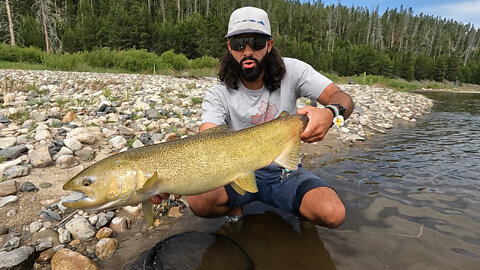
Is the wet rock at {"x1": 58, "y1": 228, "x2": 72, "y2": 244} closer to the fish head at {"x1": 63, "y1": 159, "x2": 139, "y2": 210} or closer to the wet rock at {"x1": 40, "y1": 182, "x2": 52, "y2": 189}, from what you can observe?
the wet rock at {"x1": 40, "y1": 182, "x2": 52, "y2": 189}

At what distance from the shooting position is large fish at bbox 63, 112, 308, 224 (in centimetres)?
187

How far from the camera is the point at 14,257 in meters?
2.38

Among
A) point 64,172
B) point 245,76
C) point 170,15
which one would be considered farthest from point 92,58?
point 170,15

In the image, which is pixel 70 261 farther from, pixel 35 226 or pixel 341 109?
pixel 341 109

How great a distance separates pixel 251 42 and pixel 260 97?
0.63 m

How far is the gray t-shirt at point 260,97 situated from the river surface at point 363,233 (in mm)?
1244

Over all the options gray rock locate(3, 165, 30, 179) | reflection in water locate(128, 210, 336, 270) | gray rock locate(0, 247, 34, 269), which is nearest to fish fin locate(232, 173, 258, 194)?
reflection in water locate(128, 210, 336, 270)

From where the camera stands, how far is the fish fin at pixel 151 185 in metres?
1.88

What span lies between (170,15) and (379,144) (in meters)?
68.6

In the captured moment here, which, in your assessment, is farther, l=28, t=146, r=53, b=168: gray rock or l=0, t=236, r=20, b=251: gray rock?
l=28, t=146, r=53, b=168: gray rock

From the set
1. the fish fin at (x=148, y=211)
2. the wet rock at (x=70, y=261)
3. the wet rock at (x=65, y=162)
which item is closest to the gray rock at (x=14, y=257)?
the wet rock at (x=70, y=261)

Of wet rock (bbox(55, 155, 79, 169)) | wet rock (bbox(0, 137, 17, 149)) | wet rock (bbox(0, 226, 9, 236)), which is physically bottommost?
wet rock (bbox(0, 226, 9, 236))

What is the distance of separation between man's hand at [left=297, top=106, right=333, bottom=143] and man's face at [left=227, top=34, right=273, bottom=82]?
2.73 feet

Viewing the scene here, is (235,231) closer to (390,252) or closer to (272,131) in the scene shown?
(272,131)
